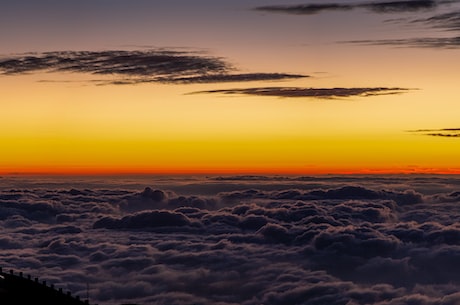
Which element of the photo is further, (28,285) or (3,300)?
(28,285)

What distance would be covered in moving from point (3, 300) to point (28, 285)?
13328 mm

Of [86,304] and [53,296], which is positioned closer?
[86,304]

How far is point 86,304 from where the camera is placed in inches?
3733

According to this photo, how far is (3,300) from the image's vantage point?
9438cm

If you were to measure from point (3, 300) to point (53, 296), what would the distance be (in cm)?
995

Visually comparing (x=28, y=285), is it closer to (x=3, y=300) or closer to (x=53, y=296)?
(x=53, y=296)

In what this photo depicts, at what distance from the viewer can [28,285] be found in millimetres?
107688

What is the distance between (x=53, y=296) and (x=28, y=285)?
6.41 metres

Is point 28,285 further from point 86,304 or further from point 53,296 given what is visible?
point 86,304

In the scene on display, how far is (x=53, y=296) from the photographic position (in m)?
103

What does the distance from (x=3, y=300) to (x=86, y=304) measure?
10.4m

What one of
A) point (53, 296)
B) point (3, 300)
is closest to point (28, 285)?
point (53, 296)
